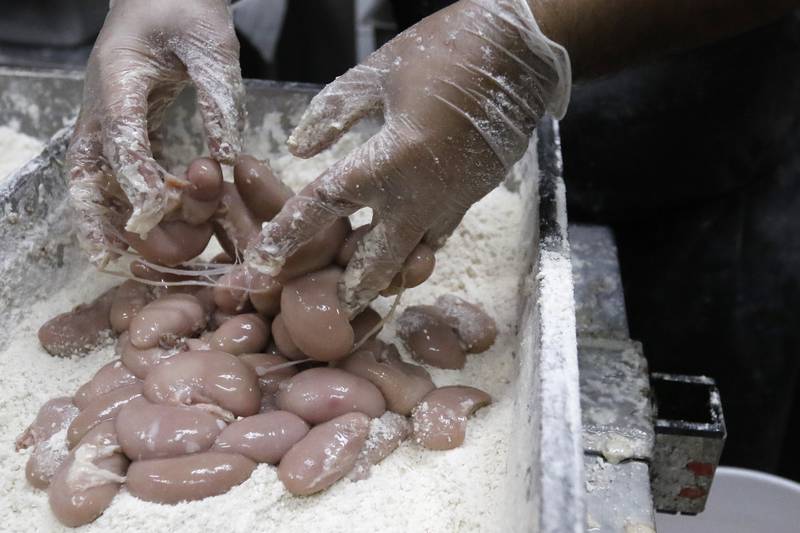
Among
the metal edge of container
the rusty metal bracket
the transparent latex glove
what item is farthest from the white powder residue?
the rusty metal bracket

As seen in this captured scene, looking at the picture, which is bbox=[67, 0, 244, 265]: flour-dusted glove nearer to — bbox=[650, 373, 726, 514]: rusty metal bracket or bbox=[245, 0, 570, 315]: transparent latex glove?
bbox=[245, 0, 570, 315]: transparent latex glove

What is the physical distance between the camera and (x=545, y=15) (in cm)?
104

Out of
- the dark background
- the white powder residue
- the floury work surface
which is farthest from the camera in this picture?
the dark background

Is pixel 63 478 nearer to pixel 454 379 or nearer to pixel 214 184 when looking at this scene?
pixel 214 184

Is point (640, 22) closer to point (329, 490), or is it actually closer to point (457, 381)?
point (457, 381)

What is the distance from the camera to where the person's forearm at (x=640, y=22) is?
1.04m

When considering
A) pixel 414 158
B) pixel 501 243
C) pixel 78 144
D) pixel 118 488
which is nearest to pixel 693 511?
pixel 501 243

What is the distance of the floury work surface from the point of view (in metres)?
0.84

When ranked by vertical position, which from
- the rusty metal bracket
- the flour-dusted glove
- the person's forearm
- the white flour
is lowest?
the rusty metal bracket

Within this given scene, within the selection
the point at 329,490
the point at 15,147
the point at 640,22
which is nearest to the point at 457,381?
the point at 329,490

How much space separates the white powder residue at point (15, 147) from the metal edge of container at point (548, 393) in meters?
1.14

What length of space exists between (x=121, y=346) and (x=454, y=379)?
55 cm

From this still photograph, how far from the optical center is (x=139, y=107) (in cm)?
115

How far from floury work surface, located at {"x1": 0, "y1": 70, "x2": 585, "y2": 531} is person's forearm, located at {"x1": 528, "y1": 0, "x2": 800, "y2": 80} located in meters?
0.25
